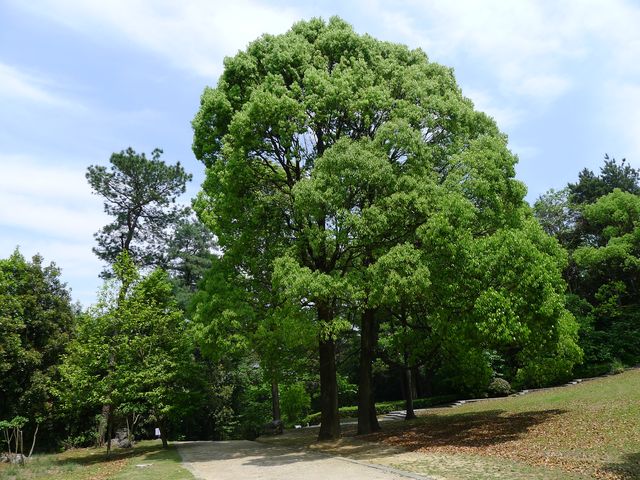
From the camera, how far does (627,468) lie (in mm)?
8555

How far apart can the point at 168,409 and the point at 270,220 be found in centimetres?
858

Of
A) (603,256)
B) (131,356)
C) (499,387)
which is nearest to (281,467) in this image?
(131,356)

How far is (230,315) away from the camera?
14.6 m

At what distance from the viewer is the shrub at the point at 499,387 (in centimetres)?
2811

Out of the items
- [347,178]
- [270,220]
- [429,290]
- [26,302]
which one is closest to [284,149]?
[270,220]

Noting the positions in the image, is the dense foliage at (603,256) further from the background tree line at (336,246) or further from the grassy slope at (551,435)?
the background tree line at (336,246)

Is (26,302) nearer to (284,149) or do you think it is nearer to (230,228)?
(230,228)

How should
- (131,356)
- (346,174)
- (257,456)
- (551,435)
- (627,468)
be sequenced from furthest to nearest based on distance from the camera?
1. (131,356)
2. (257,456)
3. (346,174)
4. (551,435)
5. (627,468)

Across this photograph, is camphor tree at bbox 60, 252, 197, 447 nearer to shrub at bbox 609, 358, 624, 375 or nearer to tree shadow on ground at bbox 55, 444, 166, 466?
tree shadow on ground at bbox 55, 444, 166, 466

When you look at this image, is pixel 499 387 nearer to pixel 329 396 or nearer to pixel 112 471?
pixel 329 396

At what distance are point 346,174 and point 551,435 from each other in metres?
8.80

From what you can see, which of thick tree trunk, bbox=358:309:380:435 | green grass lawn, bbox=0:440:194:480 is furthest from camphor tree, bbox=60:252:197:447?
thick tree trunk, bbox=358:309:380:435

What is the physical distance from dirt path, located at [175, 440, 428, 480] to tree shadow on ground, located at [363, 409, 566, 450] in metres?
2.77

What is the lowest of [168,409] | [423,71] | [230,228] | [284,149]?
[168,409]
